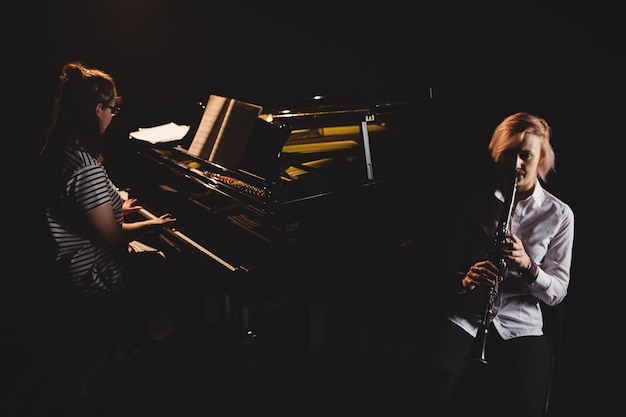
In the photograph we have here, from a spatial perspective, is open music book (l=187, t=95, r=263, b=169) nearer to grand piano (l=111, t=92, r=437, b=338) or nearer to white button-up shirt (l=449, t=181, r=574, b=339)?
grand piano (l=111, t=92, r=437, b=338)

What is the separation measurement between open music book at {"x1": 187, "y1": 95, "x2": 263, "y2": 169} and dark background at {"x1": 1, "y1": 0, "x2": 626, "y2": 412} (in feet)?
0.93

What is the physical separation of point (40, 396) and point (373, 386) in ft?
6.26

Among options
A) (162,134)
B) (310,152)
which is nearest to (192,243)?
(310,152)

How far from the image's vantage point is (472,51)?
301cm

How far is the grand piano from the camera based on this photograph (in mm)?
2277

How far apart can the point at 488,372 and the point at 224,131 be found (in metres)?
1.70

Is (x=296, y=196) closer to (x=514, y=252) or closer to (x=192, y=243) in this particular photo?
(x=192, y=243)

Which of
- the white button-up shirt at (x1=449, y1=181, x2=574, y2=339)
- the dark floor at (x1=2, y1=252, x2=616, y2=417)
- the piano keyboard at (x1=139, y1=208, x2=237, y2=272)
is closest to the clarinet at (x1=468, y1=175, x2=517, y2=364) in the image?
the white button-up shirt at (x1=449, y1=181, x2=574, y2=339)

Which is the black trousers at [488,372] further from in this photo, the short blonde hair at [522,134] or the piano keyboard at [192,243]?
the piano keyboard at [192,243]

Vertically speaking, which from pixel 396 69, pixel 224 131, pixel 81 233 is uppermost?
pixel 396 69

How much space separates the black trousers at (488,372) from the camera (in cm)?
194

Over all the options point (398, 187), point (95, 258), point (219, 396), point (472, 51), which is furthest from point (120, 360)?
point (472, 51)

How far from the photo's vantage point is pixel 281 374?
293 centimetres

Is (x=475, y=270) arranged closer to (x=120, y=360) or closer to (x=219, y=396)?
(x=219, y=396)
